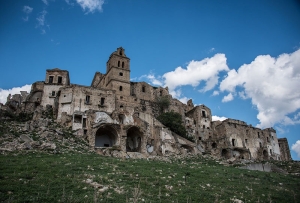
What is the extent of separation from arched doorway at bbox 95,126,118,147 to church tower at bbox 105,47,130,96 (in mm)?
14664

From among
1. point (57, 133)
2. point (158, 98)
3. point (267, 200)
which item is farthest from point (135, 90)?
point (267, 200)

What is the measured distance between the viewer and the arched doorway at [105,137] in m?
39.3

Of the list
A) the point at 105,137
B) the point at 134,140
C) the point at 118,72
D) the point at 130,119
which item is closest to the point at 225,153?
the point at 134,140

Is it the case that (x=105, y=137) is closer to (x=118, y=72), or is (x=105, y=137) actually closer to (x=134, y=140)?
(x=134, y=140)

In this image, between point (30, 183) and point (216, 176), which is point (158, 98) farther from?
point (30, 183)

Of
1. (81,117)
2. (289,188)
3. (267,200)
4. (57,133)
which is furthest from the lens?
(81,117)

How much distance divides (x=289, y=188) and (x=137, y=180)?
1287cm

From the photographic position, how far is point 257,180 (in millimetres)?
23766

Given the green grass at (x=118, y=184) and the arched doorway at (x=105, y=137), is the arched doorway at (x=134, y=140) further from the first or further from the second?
the green grass at (x=118, y=184)

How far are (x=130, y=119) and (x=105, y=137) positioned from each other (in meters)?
4.81

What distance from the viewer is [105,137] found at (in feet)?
135

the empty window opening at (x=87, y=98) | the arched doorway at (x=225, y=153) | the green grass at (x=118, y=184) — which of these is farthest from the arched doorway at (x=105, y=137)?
the arched doorway at (x=225, y=153)

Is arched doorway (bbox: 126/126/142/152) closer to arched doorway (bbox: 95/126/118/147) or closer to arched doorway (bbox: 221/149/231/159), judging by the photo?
arched doorway (bbox: 95/126/118/147)

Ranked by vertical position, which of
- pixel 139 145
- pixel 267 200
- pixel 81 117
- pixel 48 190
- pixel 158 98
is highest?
pixel 158 98
